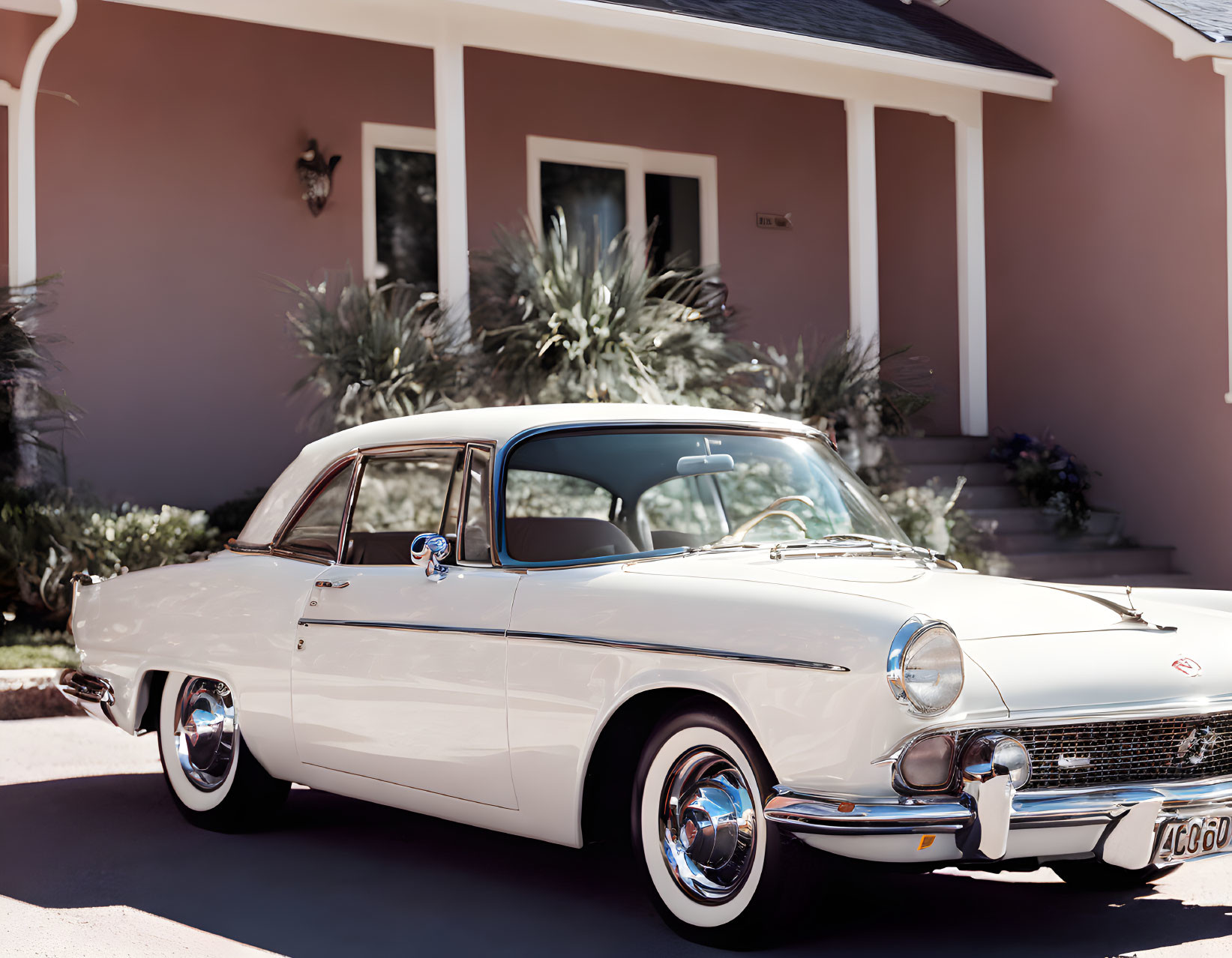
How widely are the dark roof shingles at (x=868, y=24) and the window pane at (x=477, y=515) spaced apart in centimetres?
664

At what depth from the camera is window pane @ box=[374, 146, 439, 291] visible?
1251 centimetres

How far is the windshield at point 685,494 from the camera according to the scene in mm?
4672

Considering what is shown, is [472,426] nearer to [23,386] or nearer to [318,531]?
[318,531]

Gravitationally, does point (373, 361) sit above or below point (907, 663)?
above

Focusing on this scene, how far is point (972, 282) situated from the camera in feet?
41.0

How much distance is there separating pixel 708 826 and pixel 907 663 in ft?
2.43

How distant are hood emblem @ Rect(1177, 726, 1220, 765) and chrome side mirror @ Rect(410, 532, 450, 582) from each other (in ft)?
7.12

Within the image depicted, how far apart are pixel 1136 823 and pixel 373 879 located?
7.77ft

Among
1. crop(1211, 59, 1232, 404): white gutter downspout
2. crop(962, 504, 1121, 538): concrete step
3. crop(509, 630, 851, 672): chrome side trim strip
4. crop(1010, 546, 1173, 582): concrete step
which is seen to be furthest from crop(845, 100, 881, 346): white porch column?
crop(509, 630, 851, 672): chrome side trim strip

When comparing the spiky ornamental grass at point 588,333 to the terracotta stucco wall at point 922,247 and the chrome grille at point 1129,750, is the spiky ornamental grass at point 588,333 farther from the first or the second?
the chrome grille at point 1129,750

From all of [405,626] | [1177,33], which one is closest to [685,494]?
[405,626]

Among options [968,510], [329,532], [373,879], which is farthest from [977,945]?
[968,510]

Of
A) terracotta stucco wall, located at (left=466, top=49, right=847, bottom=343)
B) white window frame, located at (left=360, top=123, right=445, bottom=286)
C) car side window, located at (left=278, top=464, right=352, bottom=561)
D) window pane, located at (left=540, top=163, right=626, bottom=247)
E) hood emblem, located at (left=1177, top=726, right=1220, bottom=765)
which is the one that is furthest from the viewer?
window pane, located at (left=540, top=163, right=626, bottom=247)

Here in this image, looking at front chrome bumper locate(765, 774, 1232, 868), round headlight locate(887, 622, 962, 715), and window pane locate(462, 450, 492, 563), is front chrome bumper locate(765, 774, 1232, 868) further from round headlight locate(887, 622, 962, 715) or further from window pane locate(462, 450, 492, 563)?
window pane locate(462, 450, 492, 563)
